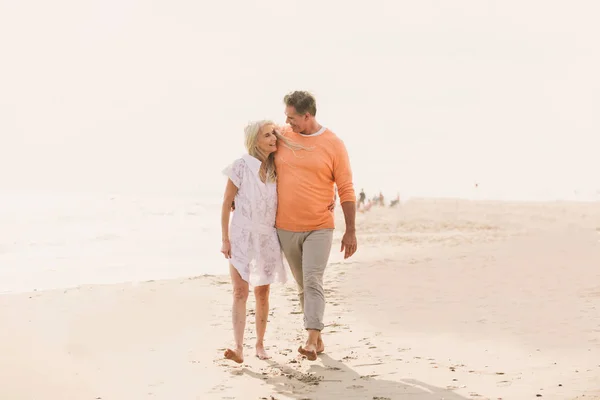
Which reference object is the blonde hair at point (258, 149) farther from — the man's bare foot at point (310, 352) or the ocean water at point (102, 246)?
the ocean water at point (102, 246)

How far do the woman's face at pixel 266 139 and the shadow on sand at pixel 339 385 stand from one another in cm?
173

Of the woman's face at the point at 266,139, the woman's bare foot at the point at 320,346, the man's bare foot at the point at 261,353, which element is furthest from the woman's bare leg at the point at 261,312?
the woman's face at the point at 266,139

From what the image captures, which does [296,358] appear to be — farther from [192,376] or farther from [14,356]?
[14,356]

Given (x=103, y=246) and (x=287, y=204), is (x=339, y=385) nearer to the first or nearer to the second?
(x=287, y=204)

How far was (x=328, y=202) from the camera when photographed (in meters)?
6.32

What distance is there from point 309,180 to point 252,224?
1.86ft

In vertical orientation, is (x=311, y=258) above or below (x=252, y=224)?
below

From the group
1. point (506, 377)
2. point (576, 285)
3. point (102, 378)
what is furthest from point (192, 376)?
point (576, 285)

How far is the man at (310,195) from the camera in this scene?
20.2ft

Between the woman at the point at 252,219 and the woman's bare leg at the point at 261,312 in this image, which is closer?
the woman at the point at 252,219

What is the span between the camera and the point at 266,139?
6.08 metres

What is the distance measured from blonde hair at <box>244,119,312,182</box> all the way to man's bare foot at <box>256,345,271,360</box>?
145cm

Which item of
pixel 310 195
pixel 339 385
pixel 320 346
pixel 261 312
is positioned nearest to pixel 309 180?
pixel 310 195

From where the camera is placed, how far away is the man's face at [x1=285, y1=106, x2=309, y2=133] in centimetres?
613
